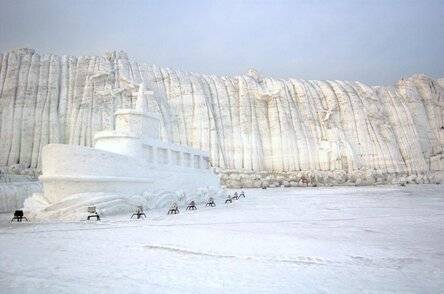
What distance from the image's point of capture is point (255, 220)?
12500 millimetres

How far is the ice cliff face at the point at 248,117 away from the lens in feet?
127

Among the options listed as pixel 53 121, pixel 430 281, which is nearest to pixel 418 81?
pixel 53 121

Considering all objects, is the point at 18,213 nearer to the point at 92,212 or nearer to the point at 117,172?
the point at 92,212

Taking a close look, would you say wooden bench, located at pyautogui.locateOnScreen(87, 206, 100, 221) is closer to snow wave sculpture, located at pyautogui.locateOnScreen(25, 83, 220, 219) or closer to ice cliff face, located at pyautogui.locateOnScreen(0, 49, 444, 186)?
snow wave sculpture, located at pyautogui.locateOnScreen(25, 83, 220, 219)

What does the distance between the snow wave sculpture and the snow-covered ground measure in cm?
350

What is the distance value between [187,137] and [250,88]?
11716 millimetres

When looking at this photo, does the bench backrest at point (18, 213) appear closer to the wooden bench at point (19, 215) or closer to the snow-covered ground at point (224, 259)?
the wooden bench at point (19, 215)

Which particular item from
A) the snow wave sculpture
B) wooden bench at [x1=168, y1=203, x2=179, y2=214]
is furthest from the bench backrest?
wooden bench at [x1=168, y1=203, x2=179, y2=214]

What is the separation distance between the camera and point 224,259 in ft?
21.5

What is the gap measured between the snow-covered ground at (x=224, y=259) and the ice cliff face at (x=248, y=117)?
98.7 ft

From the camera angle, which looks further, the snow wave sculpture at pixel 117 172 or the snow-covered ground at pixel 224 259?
the snow wave sculpture at pixel 117 172

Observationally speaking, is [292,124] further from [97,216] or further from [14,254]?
[14,254]

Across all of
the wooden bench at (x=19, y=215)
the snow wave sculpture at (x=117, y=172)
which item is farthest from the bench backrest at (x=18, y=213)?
the snow wave sculpture at (x=117, y=172)

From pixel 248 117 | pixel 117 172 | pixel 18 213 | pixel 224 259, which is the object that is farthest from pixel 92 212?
pixel 248 117
